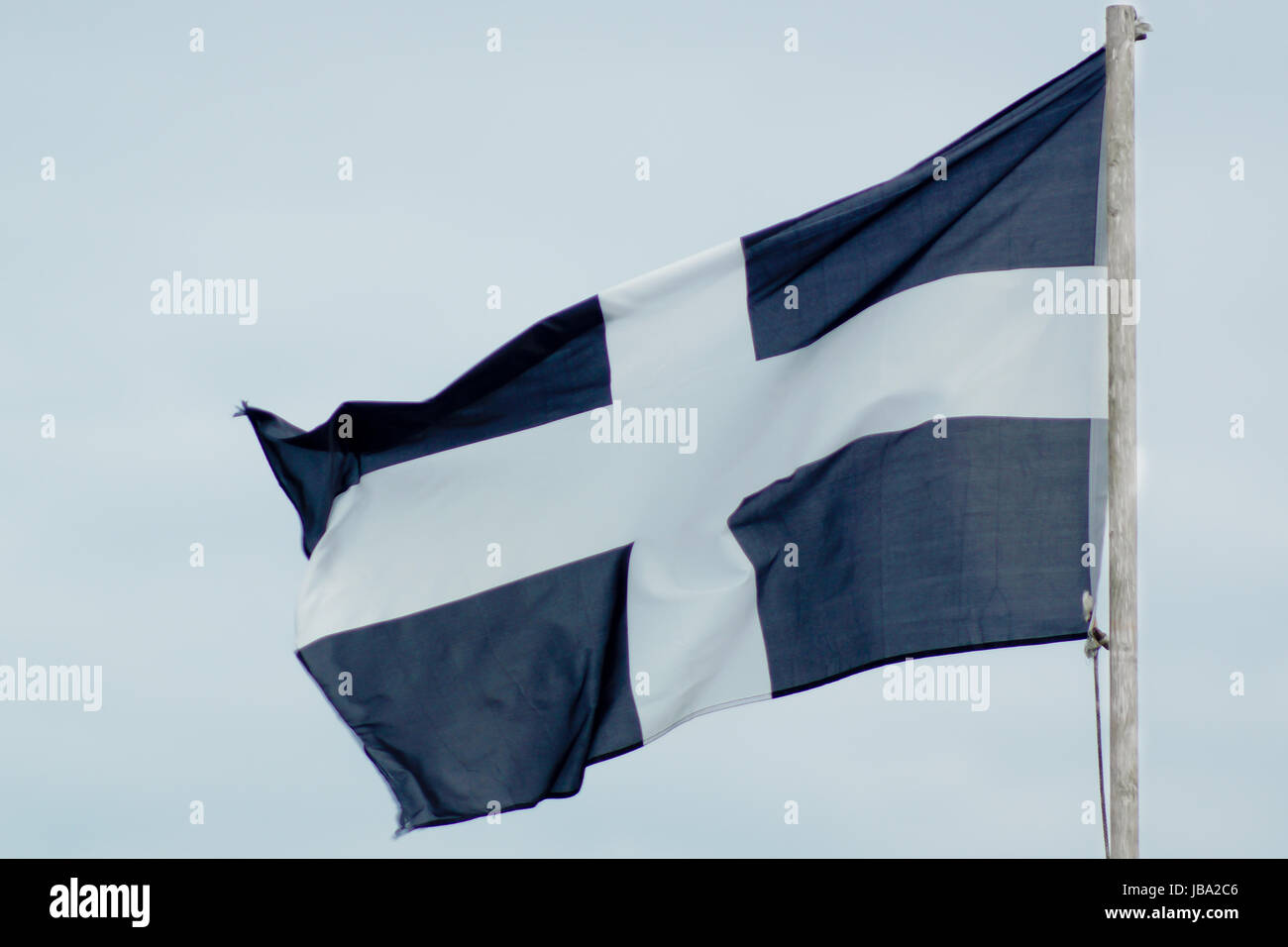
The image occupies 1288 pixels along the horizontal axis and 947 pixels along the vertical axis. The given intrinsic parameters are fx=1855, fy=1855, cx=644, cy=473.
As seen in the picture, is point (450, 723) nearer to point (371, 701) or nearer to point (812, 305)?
point (371, 701)

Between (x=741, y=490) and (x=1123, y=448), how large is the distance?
104 inches

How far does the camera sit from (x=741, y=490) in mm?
11352

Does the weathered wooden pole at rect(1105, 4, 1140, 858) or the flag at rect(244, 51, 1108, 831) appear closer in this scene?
the weathered wooden pole at rect(1105, 4, 1140, 858)

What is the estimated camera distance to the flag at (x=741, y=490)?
34.9 ft

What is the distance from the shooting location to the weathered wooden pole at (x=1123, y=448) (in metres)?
9.29

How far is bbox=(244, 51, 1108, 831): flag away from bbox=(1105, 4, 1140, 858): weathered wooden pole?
0.81 metres

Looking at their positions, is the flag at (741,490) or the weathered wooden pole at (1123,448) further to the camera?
the flag at (741,490)

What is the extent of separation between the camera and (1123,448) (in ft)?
31.1

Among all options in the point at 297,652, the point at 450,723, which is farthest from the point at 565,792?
the point at 297,652

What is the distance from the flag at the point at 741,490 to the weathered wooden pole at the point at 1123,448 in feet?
2.66

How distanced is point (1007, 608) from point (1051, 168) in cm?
264

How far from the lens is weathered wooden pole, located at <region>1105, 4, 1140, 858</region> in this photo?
30.5 ft

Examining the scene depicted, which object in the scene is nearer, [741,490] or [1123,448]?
[1123,448]

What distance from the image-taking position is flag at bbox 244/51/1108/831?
1065cm
